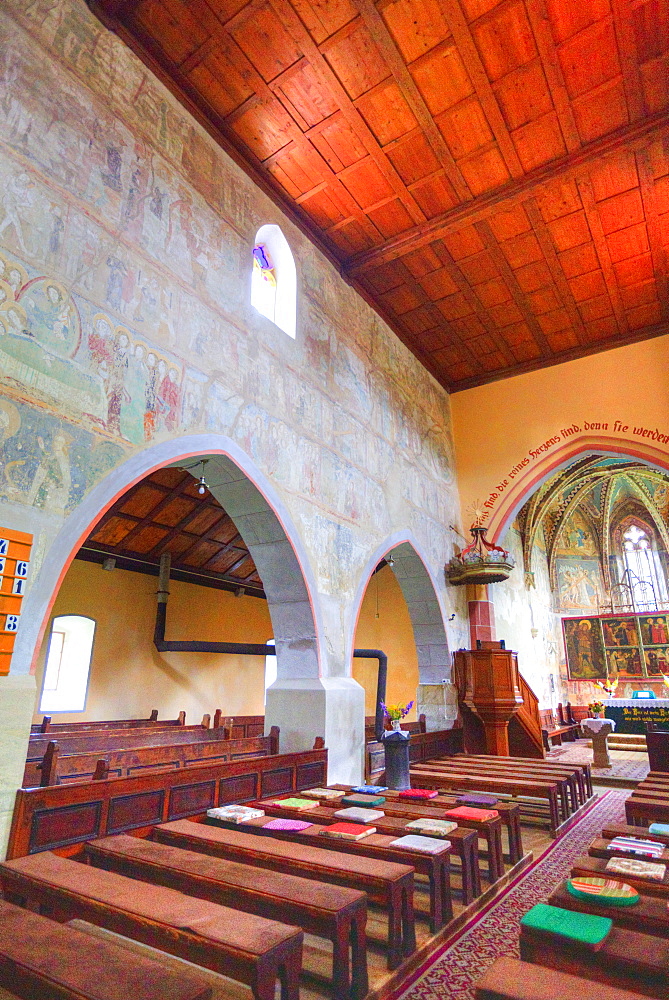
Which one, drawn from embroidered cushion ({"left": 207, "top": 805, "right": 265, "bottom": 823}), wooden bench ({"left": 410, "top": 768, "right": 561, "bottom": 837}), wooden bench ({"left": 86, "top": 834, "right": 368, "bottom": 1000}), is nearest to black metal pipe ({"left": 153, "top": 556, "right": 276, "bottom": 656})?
wooden bench ({"left": 410, "top": 768, "right": 561, "bottom": 837})

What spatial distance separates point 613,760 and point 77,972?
11841 millimetres

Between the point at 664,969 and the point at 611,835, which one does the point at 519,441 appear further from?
the point at 664,969

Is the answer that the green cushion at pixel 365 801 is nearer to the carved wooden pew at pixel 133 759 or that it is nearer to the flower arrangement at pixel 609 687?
the carved wooden pew at pixel 133 759

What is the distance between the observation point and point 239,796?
4.95 meters

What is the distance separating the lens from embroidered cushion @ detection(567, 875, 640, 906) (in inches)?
96.4

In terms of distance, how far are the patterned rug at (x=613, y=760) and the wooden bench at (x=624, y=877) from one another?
5.90 meters

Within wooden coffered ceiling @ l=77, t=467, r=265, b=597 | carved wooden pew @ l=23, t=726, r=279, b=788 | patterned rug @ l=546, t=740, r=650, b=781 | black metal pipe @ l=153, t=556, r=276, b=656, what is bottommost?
patterned rug @ l=546, t=740, r=650, b=781

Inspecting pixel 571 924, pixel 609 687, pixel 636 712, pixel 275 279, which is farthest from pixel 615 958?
pixel 636 712

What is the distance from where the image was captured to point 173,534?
1028cm

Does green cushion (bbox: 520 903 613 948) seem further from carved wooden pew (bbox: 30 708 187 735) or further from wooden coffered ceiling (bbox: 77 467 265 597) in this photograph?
wooden coffered ceiling (bbox: 77 467 265 597)

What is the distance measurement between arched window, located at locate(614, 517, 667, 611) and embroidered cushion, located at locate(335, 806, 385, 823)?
677 inches

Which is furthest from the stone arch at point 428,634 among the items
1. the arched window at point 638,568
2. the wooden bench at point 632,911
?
the arched window at point 638,568

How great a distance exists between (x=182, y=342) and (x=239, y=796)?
13.1 feet

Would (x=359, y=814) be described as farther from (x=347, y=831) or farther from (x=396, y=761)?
(x=396, y=761)
